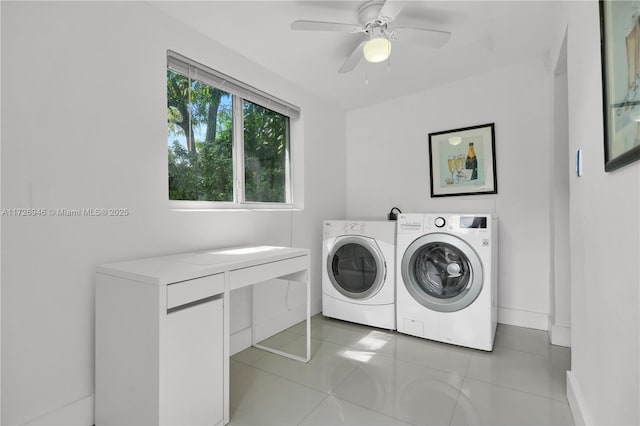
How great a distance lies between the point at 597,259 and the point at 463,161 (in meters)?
1.88

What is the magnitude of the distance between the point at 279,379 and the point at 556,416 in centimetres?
141

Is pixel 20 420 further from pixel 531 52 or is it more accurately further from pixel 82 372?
pixel 531 52

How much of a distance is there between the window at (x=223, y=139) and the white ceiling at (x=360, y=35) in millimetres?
281

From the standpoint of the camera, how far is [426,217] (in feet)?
7.63

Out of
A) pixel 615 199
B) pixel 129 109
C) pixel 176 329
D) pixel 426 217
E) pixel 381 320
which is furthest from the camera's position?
pixel 381 320

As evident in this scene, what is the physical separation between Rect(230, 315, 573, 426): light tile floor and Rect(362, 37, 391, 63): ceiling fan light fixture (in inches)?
73.9

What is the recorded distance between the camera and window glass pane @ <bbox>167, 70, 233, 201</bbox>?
6.49ft

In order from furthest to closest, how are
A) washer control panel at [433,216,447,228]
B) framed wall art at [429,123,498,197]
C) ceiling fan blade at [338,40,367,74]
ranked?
framed wall art at [429,123,498,197] → washer control panel at [433,216,447,228] → ceiling fan blade at [338,40,367,74]

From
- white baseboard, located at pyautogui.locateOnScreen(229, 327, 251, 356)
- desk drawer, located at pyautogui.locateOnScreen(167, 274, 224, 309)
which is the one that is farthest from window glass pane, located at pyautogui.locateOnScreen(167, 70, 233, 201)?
white baseboard, located at pyautogui.locateOnScreen(229, 327, 251, 356)

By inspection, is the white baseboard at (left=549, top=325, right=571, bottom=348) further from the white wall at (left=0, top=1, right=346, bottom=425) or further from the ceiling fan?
the white wall at (left=0, top=1, right=346, bottom=425)

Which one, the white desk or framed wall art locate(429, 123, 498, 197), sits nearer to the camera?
the white desk

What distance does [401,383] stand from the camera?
5.66 feet

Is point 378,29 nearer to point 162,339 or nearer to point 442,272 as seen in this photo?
point 442,272

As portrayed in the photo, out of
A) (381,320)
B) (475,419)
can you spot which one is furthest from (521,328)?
(475,419)
